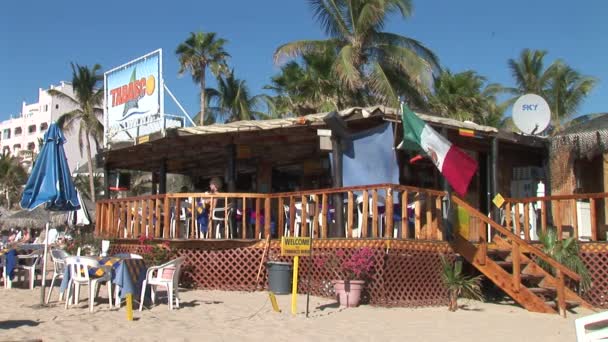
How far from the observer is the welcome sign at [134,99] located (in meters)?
15.8

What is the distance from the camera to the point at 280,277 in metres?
11.6

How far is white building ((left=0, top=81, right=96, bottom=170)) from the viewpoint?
84.3 meters

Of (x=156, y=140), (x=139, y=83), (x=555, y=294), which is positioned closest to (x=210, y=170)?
(x=139, y=83)

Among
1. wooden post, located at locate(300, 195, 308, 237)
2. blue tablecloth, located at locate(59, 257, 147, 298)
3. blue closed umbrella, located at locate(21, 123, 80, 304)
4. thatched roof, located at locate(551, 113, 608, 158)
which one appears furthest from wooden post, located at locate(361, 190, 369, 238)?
thatched roof, located at locate(551, 113, 608, 158)

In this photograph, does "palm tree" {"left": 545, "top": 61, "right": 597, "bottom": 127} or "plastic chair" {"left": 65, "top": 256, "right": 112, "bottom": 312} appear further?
"palm tree" {"left": 545, "top": 61, "right": 597, "bottom": 127}

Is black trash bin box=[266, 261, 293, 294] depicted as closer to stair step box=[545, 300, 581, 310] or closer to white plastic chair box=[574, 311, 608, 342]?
stair step box=[545, 300, 581, 310]

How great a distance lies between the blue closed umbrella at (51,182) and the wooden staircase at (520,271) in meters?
6.50

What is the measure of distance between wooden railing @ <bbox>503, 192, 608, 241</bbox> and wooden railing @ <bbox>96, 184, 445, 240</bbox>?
1846 mm

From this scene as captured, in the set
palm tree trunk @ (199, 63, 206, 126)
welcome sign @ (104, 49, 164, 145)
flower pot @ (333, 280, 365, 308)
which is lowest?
flower pot @ (333, 280, 365, 308)

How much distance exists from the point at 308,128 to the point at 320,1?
1256cm

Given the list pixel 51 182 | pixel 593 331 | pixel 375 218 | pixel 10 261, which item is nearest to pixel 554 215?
pixel 375 218

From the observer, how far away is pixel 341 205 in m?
11.7

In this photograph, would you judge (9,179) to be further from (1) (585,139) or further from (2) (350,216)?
(1) (585,139)

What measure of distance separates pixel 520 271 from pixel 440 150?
253 centimetres
